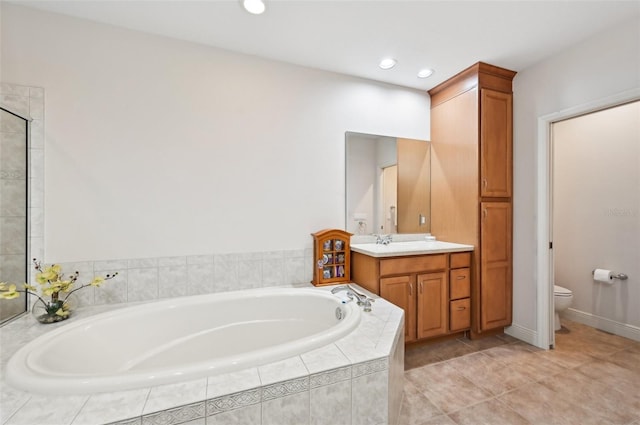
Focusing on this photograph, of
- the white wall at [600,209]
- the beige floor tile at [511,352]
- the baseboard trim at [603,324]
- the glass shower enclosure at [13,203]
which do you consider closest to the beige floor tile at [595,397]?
the beige floor tile at [511,352]

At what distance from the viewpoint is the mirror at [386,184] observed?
2535 mm

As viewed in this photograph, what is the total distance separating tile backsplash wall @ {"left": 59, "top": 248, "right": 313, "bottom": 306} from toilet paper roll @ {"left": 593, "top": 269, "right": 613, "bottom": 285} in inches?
109

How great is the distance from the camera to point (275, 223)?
2271mm

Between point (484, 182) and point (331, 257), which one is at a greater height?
point (484, 182)

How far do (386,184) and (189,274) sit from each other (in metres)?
1.90

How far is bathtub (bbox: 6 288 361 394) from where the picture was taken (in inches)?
38.9

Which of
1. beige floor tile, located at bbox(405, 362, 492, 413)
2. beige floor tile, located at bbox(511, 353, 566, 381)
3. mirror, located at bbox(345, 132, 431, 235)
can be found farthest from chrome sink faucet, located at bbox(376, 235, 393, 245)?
beige floor tile, located at bbox(511, 353, 566, 381)

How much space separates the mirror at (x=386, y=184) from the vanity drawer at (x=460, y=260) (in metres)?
0.51

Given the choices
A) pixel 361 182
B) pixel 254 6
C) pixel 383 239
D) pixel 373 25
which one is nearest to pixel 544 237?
pixel 383 239

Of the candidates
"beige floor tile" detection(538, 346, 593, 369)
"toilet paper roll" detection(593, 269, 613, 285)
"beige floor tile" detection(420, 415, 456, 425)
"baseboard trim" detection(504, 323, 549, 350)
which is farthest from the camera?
"toilet paper roll" detection(593, 269, 613, 285)

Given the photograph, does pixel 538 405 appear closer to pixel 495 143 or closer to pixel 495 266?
pixel 495 266

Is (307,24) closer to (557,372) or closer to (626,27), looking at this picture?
(626,27)

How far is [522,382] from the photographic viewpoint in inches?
71.4

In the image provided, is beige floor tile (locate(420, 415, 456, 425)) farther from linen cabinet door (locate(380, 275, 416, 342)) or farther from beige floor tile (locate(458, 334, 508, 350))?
beige floor tile (locate(458, 334, 508, 350))
